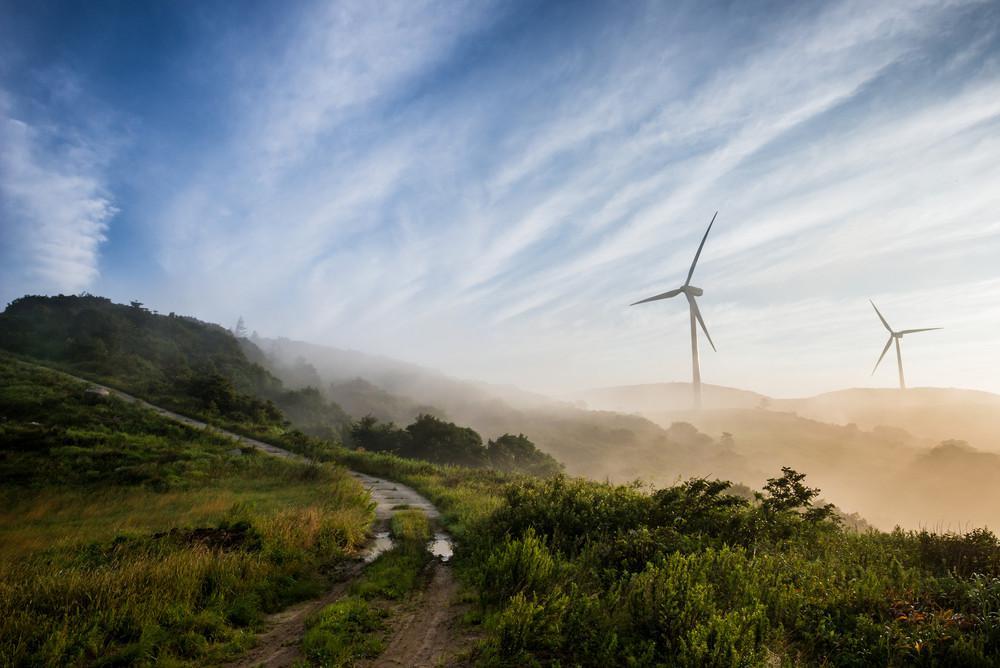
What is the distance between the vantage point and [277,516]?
1552 cm

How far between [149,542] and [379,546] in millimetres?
6685

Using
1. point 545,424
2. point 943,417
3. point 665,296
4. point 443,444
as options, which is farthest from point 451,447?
point 943,417

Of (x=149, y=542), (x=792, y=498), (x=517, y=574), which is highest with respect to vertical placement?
(x=792, y=498)

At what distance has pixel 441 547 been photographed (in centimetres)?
1578

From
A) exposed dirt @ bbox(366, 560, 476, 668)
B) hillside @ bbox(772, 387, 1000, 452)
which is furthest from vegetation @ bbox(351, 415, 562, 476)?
hillside @ bbox(772, 387, 1000, 452)

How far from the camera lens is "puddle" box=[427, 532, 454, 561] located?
14659 mm

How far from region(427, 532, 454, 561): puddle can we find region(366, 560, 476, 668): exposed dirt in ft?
10.7

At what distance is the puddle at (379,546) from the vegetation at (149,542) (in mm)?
702

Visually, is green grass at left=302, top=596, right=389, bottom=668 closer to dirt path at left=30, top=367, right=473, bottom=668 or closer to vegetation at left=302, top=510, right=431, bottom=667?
vegetation at left=302, top=510, right=431, bottom=667

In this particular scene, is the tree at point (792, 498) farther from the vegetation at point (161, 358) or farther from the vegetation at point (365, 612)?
the vegetation at point (161, 358)

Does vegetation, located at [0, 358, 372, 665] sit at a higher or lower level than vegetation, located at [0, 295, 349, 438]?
lower

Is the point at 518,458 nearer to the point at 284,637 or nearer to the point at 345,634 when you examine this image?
the point at 284,637

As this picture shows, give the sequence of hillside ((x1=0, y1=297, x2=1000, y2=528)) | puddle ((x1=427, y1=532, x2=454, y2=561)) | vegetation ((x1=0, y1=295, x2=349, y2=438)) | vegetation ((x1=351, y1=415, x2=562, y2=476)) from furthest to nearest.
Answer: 1. hillside ((x1=0, y1=297, x2=1000, y2=528))
2. vegetation ((x1=351, y1=415, x2=562, y2=476))
3. vegetation ((x1=0, y1=295, x2=349, y2=438))
4. puddle ((x1=427, y1=532, x2=454, y2=561))

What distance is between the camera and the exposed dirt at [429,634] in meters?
7.48
